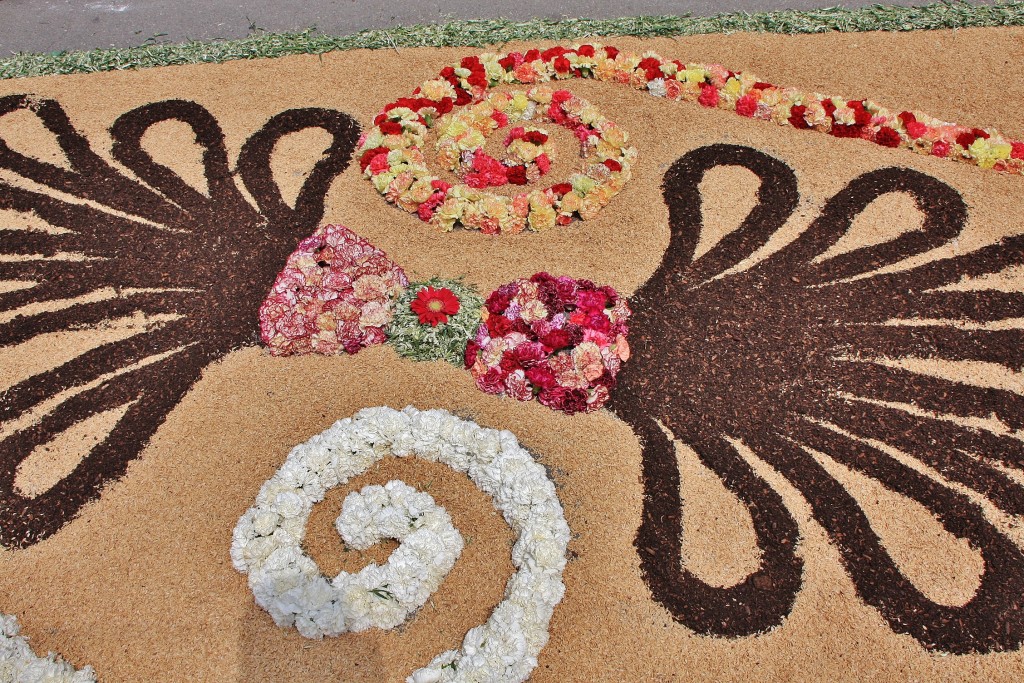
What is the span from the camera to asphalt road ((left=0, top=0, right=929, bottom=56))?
863 cm

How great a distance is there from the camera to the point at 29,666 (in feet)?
14.2

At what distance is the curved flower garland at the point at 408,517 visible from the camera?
4402 mm

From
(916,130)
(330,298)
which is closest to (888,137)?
(916,130)

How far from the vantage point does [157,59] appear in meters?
8.12

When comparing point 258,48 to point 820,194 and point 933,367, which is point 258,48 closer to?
point 820,194

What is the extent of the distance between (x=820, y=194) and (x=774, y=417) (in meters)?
2.38

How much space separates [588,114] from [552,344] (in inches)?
115

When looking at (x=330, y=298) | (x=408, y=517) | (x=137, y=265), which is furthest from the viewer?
(x=137, y=265)

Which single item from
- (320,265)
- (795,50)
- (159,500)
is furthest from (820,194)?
(159,500)

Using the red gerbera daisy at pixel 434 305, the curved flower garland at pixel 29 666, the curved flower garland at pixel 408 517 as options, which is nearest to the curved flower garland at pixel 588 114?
the red gerbera daisy at pixel 434 305

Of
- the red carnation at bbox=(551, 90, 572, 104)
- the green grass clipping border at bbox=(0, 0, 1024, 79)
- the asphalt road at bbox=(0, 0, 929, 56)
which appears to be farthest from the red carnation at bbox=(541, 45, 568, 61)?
the asphalt road at bbox=(0, 0, 929, 56)

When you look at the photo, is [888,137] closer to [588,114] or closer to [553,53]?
[588,114]

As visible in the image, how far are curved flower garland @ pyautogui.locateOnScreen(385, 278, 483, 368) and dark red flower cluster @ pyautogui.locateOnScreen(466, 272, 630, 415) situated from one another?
92 millimetres

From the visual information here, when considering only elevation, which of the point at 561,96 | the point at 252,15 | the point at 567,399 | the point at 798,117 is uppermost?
the point at 252,15
